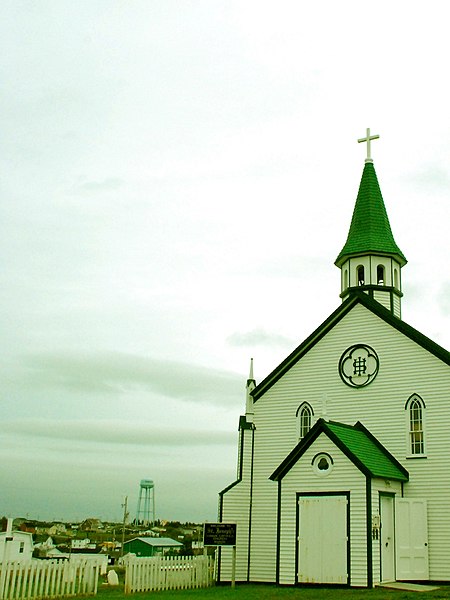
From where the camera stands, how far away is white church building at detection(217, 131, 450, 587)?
74.6 ft

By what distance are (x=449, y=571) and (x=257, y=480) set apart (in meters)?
7.98

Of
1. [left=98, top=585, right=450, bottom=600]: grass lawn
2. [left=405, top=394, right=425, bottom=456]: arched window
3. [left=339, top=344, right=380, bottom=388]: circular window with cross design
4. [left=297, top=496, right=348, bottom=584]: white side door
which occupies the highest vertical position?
[left=339, top=344, right=380, bottom=388]: circular window with cross design

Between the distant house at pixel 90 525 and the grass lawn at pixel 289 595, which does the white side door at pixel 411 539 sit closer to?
the grass lawn at pixel 289 595

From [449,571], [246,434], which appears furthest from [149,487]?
[449,571]

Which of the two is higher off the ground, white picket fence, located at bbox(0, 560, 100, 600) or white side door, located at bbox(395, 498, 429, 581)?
white side door, located at bbox(395, 498, 429, 581)

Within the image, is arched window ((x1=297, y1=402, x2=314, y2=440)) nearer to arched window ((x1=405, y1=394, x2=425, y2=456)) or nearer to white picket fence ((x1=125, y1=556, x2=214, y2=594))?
arched window ((x1=405, y1=394, x2=425, y2=456))

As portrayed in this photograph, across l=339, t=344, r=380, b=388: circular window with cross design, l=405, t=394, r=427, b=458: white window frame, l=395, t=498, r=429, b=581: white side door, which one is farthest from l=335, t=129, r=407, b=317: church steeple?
l=395, t=498, r=429, b=581: white side door

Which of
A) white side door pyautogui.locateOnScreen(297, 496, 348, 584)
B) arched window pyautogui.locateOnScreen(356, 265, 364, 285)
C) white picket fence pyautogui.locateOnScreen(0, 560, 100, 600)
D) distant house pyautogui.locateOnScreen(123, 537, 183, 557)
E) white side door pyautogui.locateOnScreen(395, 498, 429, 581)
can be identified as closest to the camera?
white picket fence pyautogui.locateOnScreen(0, 560, 100, 600)

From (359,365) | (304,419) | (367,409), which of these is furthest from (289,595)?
(359,365)

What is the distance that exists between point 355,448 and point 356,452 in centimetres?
31

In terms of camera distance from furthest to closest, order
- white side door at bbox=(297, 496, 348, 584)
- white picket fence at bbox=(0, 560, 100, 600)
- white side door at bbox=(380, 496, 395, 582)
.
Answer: white side door at bbox=(380, 496, 395, 582), white side door at bbox=(297, 496, 348, 584), white picket fence at bbox=(0, 560, 100, 600)

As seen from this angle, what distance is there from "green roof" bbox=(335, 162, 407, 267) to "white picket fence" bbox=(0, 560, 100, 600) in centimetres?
1616

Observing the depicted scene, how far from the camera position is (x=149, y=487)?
94.8m

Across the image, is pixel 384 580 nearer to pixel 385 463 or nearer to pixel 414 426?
pixel 385 463
